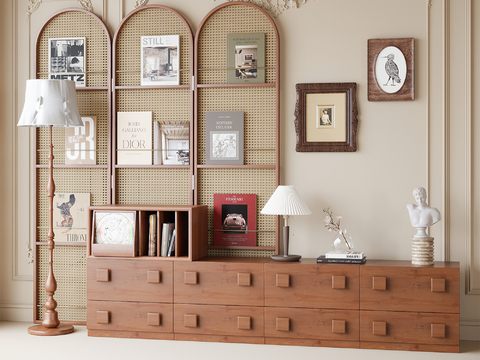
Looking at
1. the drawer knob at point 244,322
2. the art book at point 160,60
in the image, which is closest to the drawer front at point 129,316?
the drawer knob at point 244,322

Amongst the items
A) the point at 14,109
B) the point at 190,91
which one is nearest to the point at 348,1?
the point at 190,91

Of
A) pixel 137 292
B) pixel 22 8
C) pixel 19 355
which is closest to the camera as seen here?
pixel 19 355

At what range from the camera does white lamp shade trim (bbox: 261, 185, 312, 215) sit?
11.5 feet

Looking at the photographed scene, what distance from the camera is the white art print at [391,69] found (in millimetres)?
3703

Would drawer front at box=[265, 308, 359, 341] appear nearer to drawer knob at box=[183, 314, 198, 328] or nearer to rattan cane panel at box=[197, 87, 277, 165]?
drawer knob at box=[183, 314, 198, 328]

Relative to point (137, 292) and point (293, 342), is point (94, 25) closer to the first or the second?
point (137, 292)

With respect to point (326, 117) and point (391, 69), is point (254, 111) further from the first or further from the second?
point (391, 69)

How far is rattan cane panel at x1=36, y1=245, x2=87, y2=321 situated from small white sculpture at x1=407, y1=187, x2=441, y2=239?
2.59 meters

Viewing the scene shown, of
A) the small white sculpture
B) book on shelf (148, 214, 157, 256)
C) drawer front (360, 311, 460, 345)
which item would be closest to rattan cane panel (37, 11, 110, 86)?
book on shelf (148, 214, 157, 256)

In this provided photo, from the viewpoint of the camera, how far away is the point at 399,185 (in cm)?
373

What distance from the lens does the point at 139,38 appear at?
4.01m

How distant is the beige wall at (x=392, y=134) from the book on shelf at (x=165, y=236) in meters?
0.95

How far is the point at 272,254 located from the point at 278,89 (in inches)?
50.6

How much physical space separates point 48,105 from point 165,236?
130cm
